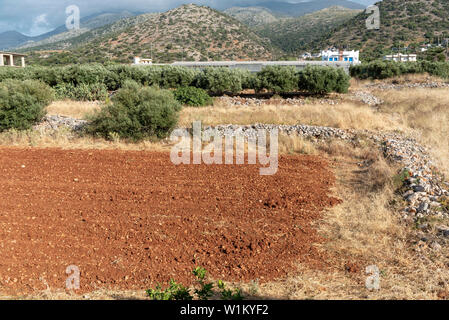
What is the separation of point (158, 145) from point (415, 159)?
734cm

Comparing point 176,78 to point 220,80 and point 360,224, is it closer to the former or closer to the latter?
point 220,80

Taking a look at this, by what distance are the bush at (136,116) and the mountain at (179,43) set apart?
1802 inches

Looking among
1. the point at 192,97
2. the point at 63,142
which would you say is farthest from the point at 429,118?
the point at 63,142

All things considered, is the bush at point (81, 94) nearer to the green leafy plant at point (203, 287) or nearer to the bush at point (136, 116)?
the bush at point (136, 116)

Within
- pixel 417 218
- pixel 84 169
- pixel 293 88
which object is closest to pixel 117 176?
pixel 84 169

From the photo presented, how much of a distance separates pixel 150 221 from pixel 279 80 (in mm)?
20944

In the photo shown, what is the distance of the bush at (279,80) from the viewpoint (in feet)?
81.9

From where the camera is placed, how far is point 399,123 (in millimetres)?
14117

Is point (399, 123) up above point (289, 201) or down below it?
above

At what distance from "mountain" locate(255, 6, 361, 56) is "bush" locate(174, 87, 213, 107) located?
5425cm

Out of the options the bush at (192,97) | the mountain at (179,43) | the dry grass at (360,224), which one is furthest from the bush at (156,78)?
the mountain at (179,43)

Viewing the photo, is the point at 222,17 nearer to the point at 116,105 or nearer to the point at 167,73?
the point at 167,73

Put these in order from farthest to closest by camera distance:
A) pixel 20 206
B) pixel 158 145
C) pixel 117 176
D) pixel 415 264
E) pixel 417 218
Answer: pixel 158 145, pixel 117 176, pixel 20 206, pixel 417 218, pixel 415 264

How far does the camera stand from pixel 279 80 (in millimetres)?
24922
